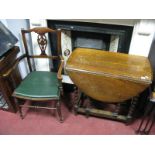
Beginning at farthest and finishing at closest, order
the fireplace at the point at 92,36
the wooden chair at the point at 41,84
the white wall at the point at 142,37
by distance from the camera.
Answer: the fireplace at the point at 92,36 → the wooden chair at the point at 41,84 → the white wall at the point at 142,37

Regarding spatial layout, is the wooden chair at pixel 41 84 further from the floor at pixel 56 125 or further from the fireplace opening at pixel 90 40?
the fireplace opening at pixel 90 40

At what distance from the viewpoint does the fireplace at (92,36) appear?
1.79 m

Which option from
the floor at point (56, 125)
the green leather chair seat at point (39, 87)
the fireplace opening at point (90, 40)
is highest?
the fireplace opening at point (90, 40)

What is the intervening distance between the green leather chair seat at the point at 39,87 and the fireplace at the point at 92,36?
44cm

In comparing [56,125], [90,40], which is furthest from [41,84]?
[90,40]

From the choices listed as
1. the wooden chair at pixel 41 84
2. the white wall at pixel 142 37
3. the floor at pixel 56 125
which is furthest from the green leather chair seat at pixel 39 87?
the white wall at pixel 142 37

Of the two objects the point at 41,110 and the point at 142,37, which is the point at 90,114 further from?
the point at 142,37

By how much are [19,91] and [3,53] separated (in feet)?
1.35

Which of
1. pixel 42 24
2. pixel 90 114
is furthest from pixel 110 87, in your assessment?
pixel 42 24

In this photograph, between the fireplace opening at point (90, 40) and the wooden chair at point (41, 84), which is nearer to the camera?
the wooden chair at point (41, 84)

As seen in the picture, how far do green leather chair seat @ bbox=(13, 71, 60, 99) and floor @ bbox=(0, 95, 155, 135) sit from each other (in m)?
0.41

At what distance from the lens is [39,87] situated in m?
1.76

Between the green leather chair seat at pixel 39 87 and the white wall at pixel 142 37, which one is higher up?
the white wall at pixel 142 37
